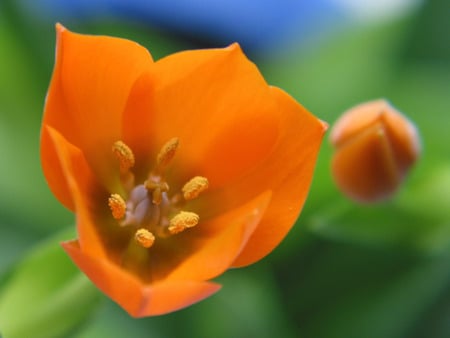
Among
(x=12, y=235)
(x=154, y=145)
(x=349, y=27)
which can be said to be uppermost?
(x=154, y=145)

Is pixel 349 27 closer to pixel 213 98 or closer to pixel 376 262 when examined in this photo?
pixel 376 262

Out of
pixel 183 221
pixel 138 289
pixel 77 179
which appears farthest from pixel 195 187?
pixel 138 289

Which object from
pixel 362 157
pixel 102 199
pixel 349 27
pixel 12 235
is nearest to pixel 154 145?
pixel 102 199

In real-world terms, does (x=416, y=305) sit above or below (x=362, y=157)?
below

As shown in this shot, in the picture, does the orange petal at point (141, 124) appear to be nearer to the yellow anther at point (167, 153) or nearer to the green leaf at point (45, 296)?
the yellow anther at point (167, 153)

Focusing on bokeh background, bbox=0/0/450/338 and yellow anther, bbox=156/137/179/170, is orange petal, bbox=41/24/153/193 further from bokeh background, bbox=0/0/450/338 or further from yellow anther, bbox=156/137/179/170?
bokeh background, bbox=0/0/450/338

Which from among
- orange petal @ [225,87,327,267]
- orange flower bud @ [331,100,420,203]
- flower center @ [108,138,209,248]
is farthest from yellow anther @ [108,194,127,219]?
orange flower bud @ [331,100,420,203]
